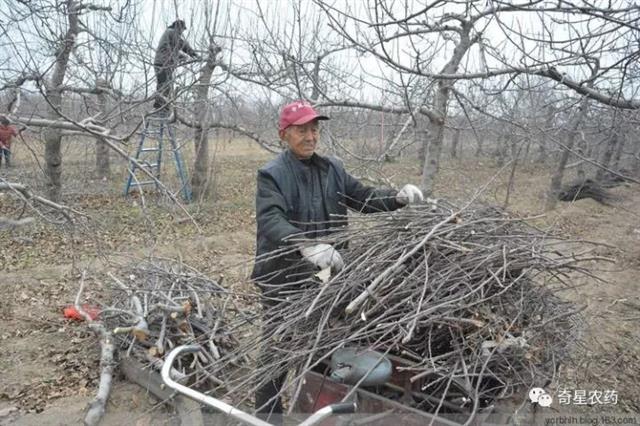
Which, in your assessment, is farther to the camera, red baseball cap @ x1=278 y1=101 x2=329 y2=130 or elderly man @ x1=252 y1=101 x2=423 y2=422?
red baseball cap @ x1=278 y1=101 x2=329 y2=130

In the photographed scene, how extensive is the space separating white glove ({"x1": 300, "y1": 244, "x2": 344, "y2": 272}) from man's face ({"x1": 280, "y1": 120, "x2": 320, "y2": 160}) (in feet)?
2.33

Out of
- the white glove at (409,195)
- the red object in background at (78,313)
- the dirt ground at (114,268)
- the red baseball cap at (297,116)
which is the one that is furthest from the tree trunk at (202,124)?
the white glove at (409,195)

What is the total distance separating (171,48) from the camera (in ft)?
26.0

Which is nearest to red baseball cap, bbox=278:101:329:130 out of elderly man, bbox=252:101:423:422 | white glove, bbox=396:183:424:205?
elderly man, bbox=252:101:423:422

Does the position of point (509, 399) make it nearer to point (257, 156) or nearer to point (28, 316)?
point (28, 316)

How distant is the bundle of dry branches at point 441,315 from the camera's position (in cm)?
189

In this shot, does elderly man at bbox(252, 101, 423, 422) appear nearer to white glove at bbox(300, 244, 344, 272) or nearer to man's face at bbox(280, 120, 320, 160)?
man's face at bbox(280, 120, 320, 160)

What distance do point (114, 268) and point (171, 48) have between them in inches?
145

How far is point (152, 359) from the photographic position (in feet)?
12.0

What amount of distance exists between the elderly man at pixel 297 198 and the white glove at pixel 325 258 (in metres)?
0.21

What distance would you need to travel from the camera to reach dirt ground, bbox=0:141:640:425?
12.1 ft

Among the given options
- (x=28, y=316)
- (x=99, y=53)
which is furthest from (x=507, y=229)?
(x=99, y=53)

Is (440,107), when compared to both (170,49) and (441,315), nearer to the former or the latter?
(441,315)

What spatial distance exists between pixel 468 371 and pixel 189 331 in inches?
107
